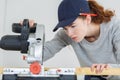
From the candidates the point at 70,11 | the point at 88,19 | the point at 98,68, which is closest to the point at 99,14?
the point at 88,19

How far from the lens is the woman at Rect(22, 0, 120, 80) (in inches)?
54.9

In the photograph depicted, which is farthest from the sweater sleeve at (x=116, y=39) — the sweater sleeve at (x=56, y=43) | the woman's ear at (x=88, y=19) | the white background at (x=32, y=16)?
the white background at (x=32, y=16)

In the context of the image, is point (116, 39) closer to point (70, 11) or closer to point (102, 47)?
point (102, 47)

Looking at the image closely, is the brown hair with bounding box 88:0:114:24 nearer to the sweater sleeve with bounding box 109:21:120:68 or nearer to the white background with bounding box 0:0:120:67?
the sweater sleeve with bounding box 109:21:120:68

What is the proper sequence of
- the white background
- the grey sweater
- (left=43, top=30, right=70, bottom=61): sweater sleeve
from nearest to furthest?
the grey sweater
(left=43, top=30, right=70, bottom=61): sweater sleeve
the white background

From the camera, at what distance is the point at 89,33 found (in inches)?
61.7

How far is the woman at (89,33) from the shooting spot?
1.39 m

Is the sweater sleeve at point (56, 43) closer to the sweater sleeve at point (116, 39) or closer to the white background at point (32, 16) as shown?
the sweater sleeve at point (116, 39)

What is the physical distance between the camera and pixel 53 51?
1.65 meters

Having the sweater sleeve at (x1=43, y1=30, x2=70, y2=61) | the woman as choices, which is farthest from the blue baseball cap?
the sweater sleeve at (x1=43, y1=30, x2=70, y2=61)

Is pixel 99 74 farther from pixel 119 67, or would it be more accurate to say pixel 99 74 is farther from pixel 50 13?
pixel 50 13

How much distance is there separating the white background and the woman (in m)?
0.71

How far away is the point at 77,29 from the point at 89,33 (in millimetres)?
146

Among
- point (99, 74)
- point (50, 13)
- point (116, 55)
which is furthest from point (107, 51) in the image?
point (50, 13)
